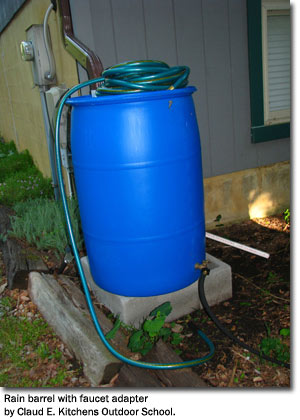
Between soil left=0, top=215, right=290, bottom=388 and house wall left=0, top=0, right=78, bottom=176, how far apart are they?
1738 mm

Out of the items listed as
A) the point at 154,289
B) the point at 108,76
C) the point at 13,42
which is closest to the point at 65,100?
the point at 108,76

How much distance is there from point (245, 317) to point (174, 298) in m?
0.42

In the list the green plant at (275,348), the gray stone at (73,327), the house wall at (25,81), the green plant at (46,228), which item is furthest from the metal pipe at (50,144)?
the green plant at (275,348)

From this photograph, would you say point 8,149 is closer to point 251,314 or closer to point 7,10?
point 7,10

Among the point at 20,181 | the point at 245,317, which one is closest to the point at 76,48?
the point at 245,317

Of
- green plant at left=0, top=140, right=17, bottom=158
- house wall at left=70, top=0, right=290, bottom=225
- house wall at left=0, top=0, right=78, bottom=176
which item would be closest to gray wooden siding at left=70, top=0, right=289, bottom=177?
house wall at left=70, top=0, right=290, bottom=225

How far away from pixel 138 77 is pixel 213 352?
1.38 metres

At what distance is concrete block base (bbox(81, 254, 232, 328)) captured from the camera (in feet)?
7.44

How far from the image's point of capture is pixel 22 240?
3104 millimetres

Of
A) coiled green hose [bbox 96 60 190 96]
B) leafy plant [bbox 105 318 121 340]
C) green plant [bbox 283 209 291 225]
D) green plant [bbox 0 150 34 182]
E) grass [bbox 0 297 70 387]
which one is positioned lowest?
grass [bbox 0 297 70 387]

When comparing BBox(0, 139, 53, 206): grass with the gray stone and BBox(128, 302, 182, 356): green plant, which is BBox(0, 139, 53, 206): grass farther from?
BBox(128, 302, 182, 356): green plant

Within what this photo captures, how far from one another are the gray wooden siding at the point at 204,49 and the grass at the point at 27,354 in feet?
5.83

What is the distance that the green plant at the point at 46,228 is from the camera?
9.83 feet

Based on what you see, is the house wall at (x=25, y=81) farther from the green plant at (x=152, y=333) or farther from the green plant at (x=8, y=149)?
the green plant at (x=152, y=333)
